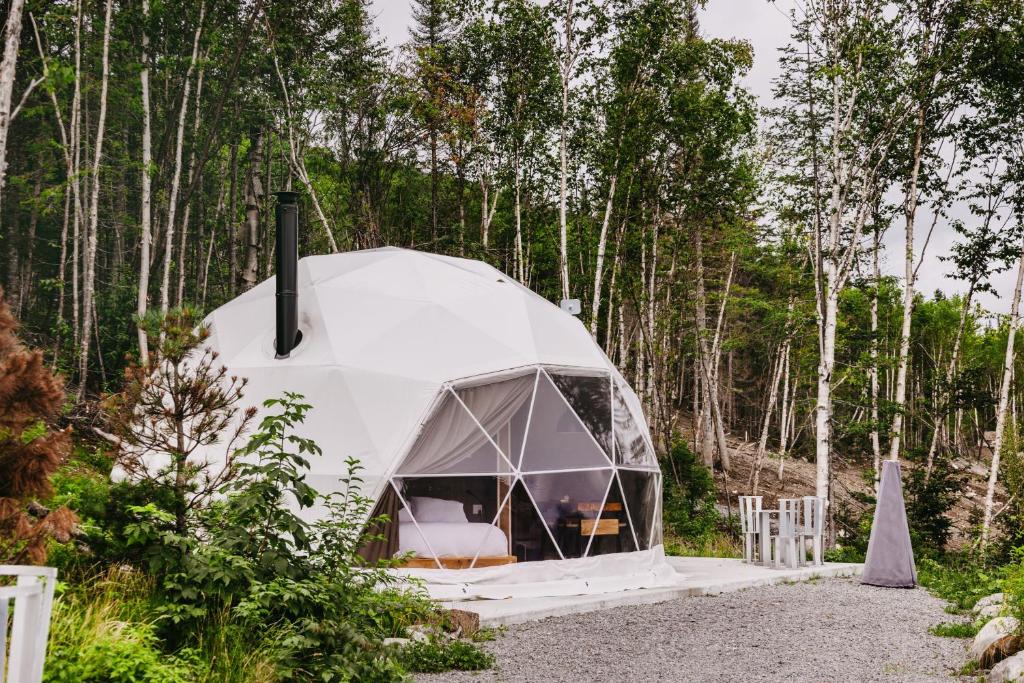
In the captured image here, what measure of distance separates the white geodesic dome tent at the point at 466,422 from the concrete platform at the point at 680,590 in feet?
1.40

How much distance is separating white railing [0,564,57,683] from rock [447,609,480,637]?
5041mm

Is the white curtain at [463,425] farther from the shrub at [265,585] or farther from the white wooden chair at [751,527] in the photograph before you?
the white wooden chair at [751,527]

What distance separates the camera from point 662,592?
33.4 ft

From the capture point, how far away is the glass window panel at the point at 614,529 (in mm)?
10820

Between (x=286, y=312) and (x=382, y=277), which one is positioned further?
(x=382, y=277)

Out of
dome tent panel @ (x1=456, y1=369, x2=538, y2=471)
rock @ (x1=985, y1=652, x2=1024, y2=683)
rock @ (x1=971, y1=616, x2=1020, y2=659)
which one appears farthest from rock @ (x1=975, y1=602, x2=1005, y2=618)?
dome tent panel @ (x1=456, y1=369, x2=538, y2=471)

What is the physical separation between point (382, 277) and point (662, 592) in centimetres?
508

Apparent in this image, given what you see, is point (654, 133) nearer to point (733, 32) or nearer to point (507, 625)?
point (733, 32)

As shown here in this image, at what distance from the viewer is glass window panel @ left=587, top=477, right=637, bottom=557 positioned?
10820 mm

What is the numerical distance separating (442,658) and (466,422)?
4.10 m

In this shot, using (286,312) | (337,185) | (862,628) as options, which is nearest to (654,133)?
(337,185)

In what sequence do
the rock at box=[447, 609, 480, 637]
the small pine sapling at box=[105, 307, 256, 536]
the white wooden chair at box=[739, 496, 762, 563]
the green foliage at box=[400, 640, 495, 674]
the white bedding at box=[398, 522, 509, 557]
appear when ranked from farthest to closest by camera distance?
1. the white wooden chair at box=[739, 496, 762, 563]
2. the white bedding at box=[398, 522, 509, 557]
3. the rock at box=[447, 609, 480, 637]
4. the green foliage at box=[400, 640, 495, 674]
5. the small pine sapling at box=[105, 307, 256, 536]

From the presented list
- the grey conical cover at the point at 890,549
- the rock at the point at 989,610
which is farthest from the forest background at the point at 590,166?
the rock at the point at 989,610

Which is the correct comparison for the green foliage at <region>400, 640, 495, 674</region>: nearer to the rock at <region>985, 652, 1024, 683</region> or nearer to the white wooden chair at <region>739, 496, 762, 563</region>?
the rock at <region>985, 652, 1024, 683</region>
